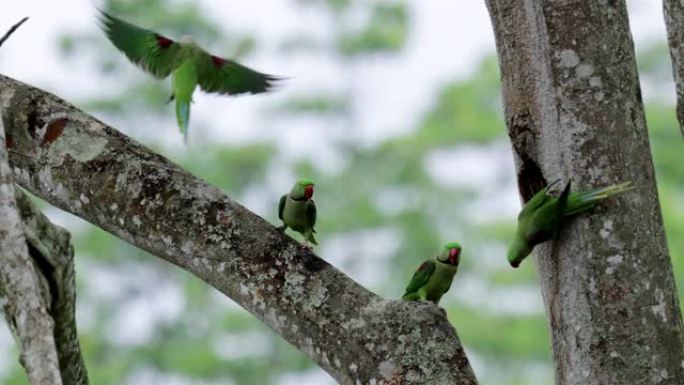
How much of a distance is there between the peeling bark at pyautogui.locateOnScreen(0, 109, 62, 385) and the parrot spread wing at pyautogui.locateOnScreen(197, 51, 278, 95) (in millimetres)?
2074

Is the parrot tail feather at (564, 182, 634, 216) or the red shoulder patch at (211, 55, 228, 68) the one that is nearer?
the parrot tail feather at (564, 182, 634, 216)

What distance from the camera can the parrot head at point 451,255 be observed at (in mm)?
3881

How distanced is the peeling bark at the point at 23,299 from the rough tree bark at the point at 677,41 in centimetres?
173

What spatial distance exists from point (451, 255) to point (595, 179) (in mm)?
745

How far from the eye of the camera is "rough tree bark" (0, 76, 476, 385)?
2996 mm

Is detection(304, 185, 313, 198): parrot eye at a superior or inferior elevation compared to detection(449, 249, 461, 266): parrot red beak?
superior

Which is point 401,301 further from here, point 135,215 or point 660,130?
point 660,130

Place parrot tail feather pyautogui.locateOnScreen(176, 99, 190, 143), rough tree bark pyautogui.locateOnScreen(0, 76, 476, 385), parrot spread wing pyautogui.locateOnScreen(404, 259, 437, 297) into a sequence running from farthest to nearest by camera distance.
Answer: parrot tail feather pyautogui.locateOnScreen(176, 99, 190, 143), parrot spread wing pyautogui.locateOnScreen(404, 259, 437, 297), rough tree bark pyautogui.locateOnScreen(0, 76, 476, 385)

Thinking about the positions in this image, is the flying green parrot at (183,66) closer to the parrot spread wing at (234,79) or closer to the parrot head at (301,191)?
the parrot spread wing at (234,79)

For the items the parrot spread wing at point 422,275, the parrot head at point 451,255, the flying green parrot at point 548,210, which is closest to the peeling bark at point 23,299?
the flying green parrot at point 548,210

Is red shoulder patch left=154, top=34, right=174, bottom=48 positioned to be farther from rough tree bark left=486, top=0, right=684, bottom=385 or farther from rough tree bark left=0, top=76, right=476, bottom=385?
rough tree bark left=486, top=0, right=684, bottom=385

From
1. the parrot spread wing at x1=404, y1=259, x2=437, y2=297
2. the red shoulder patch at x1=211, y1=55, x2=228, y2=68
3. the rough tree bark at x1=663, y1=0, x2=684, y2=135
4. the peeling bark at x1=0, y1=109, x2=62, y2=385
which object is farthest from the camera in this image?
the red shoulder patch at x1=211, y1=55, x2=228, y2=68

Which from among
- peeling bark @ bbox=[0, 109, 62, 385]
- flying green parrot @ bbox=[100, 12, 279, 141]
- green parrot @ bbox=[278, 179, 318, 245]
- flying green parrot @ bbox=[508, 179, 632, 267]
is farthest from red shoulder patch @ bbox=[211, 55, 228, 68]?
peeling bark @ bbox=[0, 109, 62, 385]

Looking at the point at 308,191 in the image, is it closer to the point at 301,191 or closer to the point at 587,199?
Answer: the point at 301,191
